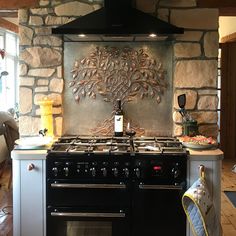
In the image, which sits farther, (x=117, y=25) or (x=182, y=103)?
(x=182, y=103)

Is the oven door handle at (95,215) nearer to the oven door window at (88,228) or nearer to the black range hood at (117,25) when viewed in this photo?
the oven door window at (88,228)

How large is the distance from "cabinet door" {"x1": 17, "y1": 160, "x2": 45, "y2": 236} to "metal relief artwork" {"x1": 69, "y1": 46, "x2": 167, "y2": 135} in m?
0.93

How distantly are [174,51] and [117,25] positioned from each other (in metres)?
0.68

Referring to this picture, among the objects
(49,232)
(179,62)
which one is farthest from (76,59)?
(49,232)

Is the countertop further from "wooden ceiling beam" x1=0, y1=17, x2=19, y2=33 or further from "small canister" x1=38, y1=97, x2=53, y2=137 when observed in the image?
"wooden ceiling beam" x1=0, y1=17, x2=19, y2=33

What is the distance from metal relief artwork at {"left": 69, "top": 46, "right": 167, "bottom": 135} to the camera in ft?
11.2

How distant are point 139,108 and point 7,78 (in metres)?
4.42

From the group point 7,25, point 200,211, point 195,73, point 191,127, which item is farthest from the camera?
point 7,25

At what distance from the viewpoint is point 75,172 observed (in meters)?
2.71

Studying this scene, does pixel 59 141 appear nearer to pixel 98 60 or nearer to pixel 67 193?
pixel 67 193

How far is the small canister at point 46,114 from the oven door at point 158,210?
102 cm

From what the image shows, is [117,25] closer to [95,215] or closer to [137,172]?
[137,172]

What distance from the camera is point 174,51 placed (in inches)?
131

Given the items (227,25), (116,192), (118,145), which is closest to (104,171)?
(116,192)
